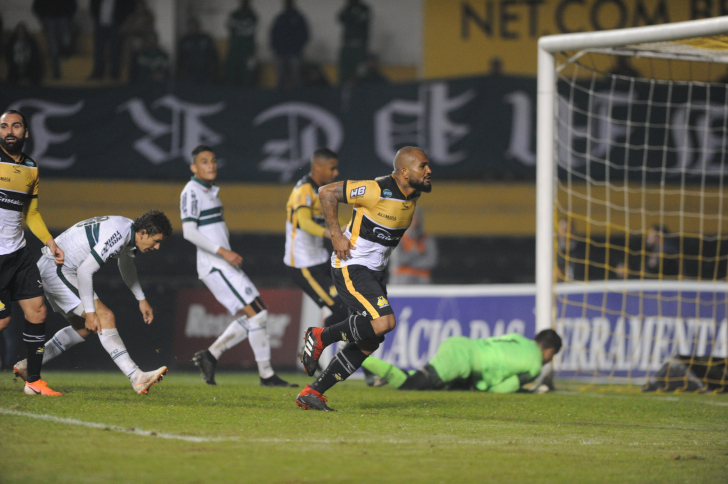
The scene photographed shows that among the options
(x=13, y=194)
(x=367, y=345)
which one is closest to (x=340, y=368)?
(x=367, y=345)

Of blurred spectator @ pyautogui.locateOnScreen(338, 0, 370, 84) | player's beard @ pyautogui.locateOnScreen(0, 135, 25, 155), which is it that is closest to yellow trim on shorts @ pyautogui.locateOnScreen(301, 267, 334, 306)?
player's beard @ pyautogui.locateOnScreen(0, 135, 25, 155)

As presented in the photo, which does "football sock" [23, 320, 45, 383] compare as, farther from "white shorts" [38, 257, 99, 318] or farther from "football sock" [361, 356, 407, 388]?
"football sock" [361, 356, 407, 388]

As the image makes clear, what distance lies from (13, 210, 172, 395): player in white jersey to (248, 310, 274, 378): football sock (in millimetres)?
1563

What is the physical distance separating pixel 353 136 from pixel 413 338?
184 inches

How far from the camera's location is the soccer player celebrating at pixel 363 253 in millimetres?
5820

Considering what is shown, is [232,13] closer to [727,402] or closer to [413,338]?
[413,338]

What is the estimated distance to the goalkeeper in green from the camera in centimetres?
800

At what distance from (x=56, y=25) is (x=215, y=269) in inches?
421

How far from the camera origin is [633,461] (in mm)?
4500

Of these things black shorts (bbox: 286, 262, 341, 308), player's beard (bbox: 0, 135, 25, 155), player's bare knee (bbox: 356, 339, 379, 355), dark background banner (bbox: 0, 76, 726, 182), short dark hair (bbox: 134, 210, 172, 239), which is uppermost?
dark background banner (bbox: 0, 76, 726, 182)

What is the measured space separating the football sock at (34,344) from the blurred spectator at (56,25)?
36.8ft

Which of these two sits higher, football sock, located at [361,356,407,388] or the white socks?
the white socks

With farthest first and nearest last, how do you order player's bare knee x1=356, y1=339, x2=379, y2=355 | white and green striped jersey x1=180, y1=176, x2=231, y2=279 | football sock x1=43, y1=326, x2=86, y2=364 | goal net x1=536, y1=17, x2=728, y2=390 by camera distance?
goal net x1=536, y1=17, x2=728, y2=390 < white and green striped jersey x1=180, y1=176, x2=231, y2=279 < football sock x1=43, y1=326, x2=86, y2=364 < player's bare knee x1=356, y1=339, x2=379, y2=355

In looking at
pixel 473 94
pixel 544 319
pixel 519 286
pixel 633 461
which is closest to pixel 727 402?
pixel 544 319
